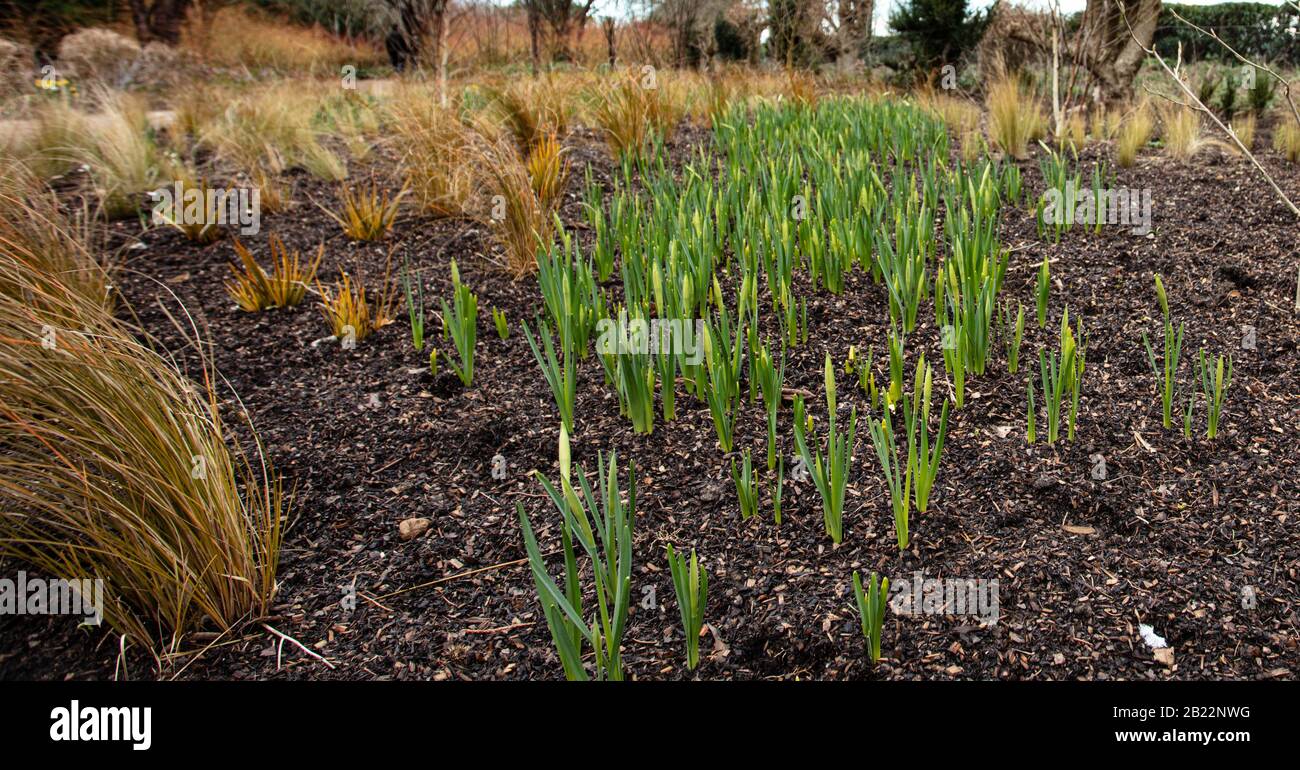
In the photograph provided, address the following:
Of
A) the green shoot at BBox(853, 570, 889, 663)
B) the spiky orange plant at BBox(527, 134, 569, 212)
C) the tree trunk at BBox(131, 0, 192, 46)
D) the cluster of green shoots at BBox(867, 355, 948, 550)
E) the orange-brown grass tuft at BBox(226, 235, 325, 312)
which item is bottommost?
the green shoot at BBox(853, 570, 889, 663)

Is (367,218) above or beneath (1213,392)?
above

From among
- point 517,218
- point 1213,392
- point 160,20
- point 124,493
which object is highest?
point 160,20

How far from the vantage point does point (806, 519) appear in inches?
87.7

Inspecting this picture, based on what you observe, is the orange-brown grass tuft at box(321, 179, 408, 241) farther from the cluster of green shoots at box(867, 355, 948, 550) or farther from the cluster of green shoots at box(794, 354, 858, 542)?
the cluster of green shoots at box(867, 355, 948, 550)

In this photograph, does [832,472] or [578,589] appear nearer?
[578,589]

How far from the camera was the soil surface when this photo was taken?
1839 mm

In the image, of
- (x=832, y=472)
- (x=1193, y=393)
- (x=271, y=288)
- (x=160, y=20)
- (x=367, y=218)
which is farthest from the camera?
(x=160, y=20)

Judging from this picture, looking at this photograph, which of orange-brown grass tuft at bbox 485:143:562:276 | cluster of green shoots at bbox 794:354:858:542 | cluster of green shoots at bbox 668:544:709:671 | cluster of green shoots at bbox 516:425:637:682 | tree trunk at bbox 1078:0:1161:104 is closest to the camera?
cluster of green shoots at bbox 516:425:637:682

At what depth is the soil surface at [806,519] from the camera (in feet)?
6.03

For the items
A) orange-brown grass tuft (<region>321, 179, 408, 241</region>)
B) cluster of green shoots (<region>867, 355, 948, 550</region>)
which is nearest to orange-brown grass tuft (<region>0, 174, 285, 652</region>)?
cluster of green shoots (<region>867, 355, 948, 550</region>)

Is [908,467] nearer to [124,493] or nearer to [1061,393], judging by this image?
[1061,393]

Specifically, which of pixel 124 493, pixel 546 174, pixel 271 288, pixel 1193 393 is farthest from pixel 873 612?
pixel 546 174

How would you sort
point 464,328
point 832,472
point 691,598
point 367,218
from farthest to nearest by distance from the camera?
point 367,218, point 464,328, point 832,472, point 691,598
